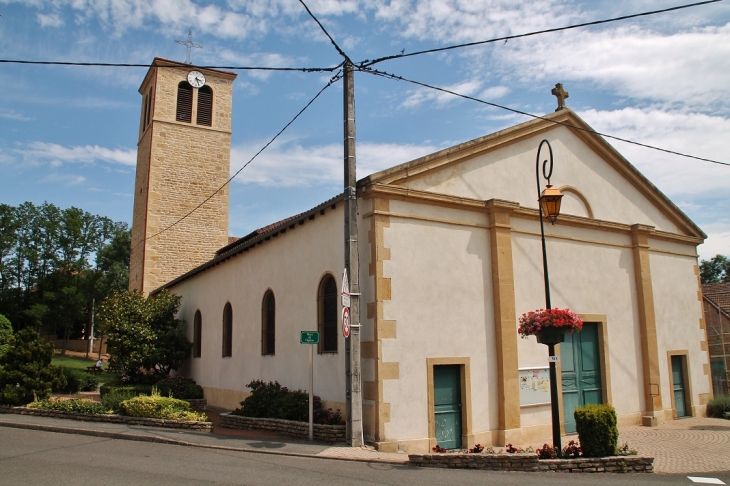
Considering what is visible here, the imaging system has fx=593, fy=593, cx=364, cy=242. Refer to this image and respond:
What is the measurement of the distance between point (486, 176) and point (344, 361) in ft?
17.9

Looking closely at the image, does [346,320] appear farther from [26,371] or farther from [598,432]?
[26,371]

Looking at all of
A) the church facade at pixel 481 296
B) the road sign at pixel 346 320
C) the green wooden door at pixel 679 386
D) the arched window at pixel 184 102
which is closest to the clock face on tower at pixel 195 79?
the arched window at pixel 184 102

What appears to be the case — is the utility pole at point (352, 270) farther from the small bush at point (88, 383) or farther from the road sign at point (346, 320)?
the small bush at point (88, 383)

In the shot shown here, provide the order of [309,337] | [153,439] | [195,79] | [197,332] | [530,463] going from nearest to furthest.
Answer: [530,463] < [309,337] < [153,439] < [197,332] < [195,79]

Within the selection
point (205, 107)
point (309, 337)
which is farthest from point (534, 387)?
point (205, 107)

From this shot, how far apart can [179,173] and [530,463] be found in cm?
2495

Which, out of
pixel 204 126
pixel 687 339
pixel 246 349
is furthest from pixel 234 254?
pixel 204 126

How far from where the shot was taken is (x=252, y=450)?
10727 millimetres

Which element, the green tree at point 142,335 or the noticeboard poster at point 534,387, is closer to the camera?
the noticeboard poster at point 534,387

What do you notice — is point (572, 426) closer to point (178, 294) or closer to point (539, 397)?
point (539, 397)

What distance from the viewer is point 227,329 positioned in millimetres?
18984

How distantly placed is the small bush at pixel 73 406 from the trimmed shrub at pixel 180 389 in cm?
373

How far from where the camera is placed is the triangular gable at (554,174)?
13.1m

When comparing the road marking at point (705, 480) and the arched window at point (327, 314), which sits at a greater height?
the arched window at point (327, 314)
